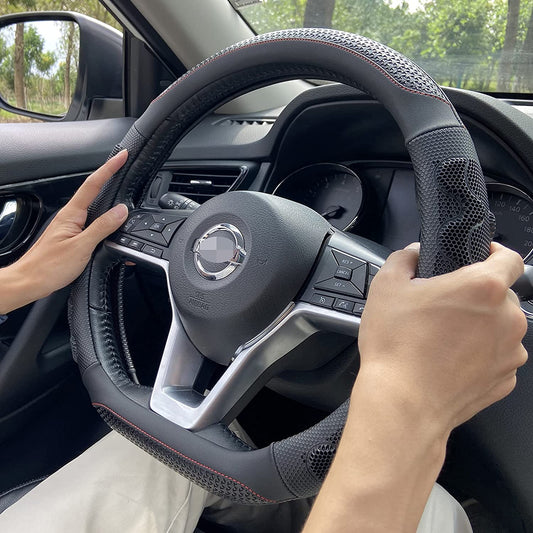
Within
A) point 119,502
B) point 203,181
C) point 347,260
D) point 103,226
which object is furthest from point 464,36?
point 119,502

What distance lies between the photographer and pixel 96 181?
1.04 metres

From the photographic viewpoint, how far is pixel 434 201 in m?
0.70

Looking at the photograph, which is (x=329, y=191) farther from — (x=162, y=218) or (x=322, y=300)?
(x=322, y=300)

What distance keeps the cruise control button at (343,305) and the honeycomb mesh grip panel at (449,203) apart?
145mm

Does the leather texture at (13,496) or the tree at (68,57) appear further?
the tree at (68,57)

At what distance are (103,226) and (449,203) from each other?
60 cm

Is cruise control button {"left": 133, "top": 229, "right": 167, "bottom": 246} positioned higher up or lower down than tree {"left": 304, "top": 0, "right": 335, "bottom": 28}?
lower down

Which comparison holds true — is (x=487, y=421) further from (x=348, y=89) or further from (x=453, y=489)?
(x=348, y=89)

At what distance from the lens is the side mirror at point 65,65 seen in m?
1.87

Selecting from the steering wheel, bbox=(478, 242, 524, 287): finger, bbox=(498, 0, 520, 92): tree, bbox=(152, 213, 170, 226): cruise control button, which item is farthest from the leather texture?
bbox=(498, 0, 520, 92): tree

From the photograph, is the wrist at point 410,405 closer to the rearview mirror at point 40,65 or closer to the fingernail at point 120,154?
the fingernail at point 120,154

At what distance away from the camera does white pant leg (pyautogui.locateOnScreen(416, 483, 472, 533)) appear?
93 cm

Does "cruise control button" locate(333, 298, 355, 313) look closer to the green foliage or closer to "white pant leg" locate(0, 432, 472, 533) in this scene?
"white pant leg" locate(0, 432, 472, 533)

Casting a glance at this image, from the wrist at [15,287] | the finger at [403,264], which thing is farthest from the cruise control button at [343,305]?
the wrist at [15,287]
